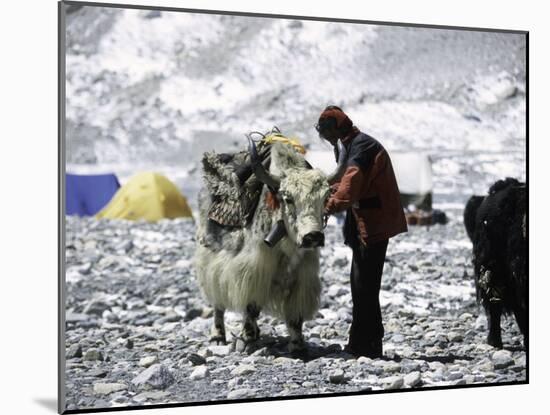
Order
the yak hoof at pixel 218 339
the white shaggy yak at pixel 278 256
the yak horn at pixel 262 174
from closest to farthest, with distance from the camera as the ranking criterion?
the white shaggy yak at pixel 278 256 < the yak horn at pixel 262 174 < the yak hoof at pixel 218 339

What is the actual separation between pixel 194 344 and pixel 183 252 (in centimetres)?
162

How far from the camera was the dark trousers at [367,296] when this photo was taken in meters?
→ 5.51

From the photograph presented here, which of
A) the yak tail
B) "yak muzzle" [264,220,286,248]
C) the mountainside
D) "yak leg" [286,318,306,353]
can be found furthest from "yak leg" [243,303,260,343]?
the yak tail

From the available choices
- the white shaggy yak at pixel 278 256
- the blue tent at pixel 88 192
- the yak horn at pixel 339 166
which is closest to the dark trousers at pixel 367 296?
the white shaggy yak at pixel 278 256

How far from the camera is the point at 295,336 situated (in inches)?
214

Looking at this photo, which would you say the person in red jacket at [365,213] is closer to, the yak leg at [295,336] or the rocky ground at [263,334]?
the rocky ground at [263,334]

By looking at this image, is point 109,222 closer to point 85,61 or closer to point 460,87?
point 85,61

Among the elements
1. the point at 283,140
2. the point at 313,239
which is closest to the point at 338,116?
the point at 283,140

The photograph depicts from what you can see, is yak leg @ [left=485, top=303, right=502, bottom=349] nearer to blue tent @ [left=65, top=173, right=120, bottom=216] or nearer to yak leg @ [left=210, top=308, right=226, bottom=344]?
yak leg @ [left=210, top=308, right=226, bottom=344]

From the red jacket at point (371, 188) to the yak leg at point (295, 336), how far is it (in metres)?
0.55

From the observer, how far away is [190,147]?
259 inches

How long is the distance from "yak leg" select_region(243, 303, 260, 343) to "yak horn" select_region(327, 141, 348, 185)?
767 millimetres

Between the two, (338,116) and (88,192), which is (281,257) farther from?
(88,192)

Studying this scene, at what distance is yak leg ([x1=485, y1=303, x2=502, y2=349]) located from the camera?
232 inches
